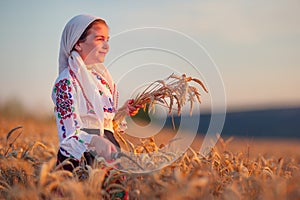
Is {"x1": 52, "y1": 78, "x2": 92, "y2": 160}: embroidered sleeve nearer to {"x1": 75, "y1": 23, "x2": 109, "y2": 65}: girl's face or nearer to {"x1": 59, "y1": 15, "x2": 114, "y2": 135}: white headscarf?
{"x1": 59, "y1": 15, "x2": 114, "y2": 135}: white headscarf

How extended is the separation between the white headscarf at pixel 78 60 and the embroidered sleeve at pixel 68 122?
0.38ft

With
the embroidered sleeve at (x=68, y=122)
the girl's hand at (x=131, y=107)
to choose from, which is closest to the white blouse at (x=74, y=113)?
the embroidered sleeve at (x=68, y=122)

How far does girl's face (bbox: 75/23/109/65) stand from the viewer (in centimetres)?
320

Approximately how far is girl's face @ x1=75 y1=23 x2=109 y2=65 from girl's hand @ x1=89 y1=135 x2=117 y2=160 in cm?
65

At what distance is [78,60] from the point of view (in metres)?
3.13

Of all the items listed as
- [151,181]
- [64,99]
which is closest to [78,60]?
[64,99]

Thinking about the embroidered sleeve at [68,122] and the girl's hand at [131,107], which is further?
the girl's hand at [131,107]

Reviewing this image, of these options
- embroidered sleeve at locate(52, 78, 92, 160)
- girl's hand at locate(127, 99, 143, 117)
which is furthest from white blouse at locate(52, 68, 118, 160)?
girl's hand at locate(127, 99, 143, 117)

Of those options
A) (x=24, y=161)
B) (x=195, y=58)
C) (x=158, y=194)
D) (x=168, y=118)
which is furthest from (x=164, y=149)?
(x=158, y=194)

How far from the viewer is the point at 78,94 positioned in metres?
3.07

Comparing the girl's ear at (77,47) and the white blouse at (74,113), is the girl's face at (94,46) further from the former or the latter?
the white blouse at (74,113)

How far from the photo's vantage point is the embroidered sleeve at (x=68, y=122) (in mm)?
2869

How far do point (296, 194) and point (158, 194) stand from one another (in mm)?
572

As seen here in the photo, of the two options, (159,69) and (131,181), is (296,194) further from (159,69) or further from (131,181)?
(159,69)
